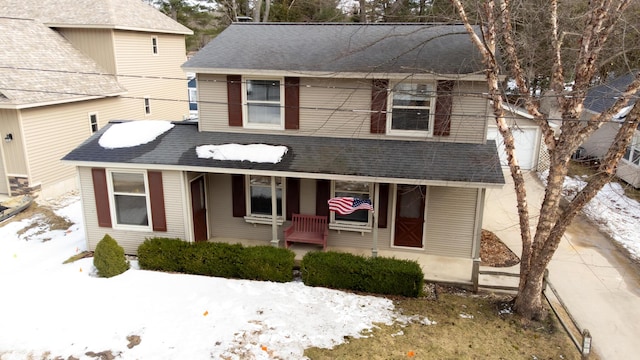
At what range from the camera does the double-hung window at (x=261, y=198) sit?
1214 cm

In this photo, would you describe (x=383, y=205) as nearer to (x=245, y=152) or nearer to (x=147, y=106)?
(x=245, y=152)

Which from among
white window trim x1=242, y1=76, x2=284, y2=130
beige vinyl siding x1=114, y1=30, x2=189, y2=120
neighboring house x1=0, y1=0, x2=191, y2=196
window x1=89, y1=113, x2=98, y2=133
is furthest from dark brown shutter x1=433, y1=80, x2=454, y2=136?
window x1=89, y1=113, x2=98, y2=133

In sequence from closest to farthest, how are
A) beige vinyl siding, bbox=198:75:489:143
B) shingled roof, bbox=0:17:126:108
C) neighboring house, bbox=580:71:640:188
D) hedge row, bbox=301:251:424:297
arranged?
1. hedge row, bbox=301:251:424:297
2. beige vinyl siding, bbox=198:75:489:143
3. shingled roof, bbox=0:17:126:108
4. neighboring house, bbox=580:71:640:188

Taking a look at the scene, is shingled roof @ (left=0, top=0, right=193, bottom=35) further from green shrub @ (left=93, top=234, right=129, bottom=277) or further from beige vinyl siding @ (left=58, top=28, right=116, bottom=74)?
green shrub @ (left=93, top=234, right=129, bottom=277)

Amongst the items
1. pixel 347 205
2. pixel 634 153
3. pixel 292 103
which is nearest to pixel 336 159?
pixel 347 205

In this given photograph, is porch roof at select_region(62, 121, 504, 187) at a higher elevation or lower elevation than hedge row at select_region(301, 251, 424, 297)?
higher

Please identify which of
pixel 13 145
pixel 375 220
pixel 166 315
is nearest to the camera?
pixel 166 315

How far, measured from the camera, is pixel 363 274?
32.0 feet

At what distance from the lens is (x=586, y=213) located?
1566 centimetres

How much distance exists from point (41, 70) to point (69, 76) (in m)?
1.49

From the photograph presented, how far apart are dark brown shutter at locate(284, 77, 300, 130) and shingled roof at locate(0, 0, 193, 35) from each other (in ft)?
41.2

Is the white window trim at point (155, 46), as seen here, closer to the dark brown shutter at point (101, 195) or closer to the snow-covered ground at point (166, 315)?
the dark brown shutter at point (101, 195)

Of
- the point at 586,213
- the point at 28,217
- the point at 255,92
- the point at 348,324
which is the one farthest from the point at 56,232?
the point at 586,213

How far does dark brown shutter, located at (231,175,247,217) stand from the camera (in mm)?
12148
